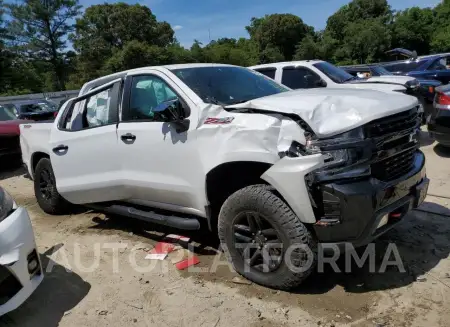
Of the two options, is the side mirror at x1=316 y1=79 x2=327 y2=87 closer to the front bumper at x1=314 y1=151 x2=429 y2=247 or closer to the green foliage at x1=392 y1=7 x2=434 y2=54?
the front bumper at x1=314 y1=151 x2=429 y2=247

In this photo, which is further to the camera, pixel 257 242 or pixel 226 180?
pixel 226 180

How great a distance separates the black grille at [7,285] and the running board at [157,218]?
1321 mm

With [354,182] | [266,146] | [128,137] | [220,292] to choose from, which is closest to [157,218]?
[128,137]

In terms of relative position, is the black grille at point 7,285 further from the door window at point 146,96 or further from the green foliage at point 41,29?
the green foliage at point 41,29

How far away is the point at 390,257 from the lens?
359 cm

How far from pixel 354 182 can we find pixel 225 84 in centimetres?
174

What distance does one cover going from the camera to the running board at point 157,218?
12.1ft

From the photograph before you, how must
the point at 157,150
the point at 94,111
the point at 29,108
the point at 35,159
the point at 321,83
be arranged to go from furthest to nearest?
1. the point at 29,108
2. the point at 321,83
3. the point at 35,159
4. the point at 94,111
5. the point at 157,150

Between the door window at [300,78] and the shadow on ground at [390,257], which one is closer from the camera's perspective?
the shadow on ground at [390,257]

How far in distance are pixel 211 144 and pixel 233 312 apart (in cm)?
127

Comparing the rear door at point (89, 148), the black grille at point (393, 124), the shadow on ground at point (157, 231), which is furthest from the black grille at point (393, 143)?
the rear door at point (89, 148)

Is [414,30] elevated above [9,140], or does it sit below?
above

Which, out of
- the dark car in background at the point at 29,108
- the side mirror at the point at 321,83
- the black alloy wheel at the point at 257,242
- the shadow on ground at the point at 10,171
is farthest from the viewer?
the dark car in background at the point at 29,108

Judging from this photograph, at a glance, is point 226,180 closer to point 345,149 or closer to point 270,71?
point 345,149
